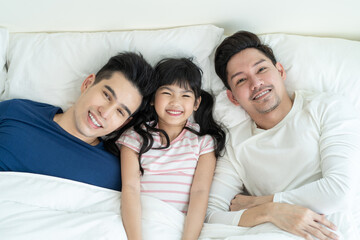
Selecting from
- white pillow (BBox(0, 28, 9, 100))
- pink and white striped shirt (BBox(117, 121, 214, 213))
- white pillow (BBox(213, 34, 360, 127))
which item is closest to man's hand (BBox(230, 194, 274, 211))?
pink and white striped shirt (BBox(117, 121, 214, 213))

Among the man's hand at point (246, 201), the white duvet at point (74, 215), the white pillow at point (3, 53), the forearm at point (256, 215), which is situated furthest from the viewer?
the white pillow at point (3, 53)

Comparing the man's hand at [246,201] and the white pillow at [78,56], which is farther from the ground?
the white pillow at [78,56]

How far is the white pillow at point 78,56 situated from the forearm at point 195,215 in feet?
2.02

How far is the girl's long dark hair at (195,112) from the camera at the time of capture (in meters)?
1.47

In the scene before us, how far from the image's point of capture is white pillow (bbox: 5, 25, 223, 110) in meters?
1.61

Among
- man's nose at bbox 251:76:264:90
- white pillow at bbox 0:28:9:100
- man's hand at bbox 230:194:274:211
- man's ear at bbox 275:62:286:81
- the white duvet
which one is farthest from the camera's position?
white pillow at bbox 0:28:9:100

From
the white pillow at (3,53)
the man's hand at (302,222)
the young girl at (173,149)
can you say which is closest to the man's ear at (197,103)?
the young girl at (173,149)

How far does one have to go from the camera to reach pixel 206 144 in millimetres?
1511

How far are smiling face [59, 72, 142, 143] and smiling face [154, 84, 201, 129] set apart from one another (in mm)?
123

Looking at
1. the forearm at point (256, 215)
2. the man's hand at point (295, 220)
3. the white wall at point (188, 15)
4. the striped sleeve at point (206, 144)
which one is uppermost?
the white wall at point (188, 15)

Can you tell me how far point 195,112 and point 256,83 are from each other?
1.25 feet

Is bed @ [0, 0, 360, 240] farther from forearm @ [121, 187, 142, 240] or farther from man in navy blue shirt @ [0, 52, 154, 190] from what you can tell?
forearm @ [121, 187, 142, 240]

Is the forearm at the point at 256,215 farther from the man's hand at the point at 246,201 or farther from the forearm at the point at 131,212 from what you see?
the forearm at the point at 131,212

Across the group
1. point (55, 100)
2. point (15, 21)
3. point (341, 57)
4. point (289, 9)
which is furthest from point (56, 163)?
point (341, 57)
